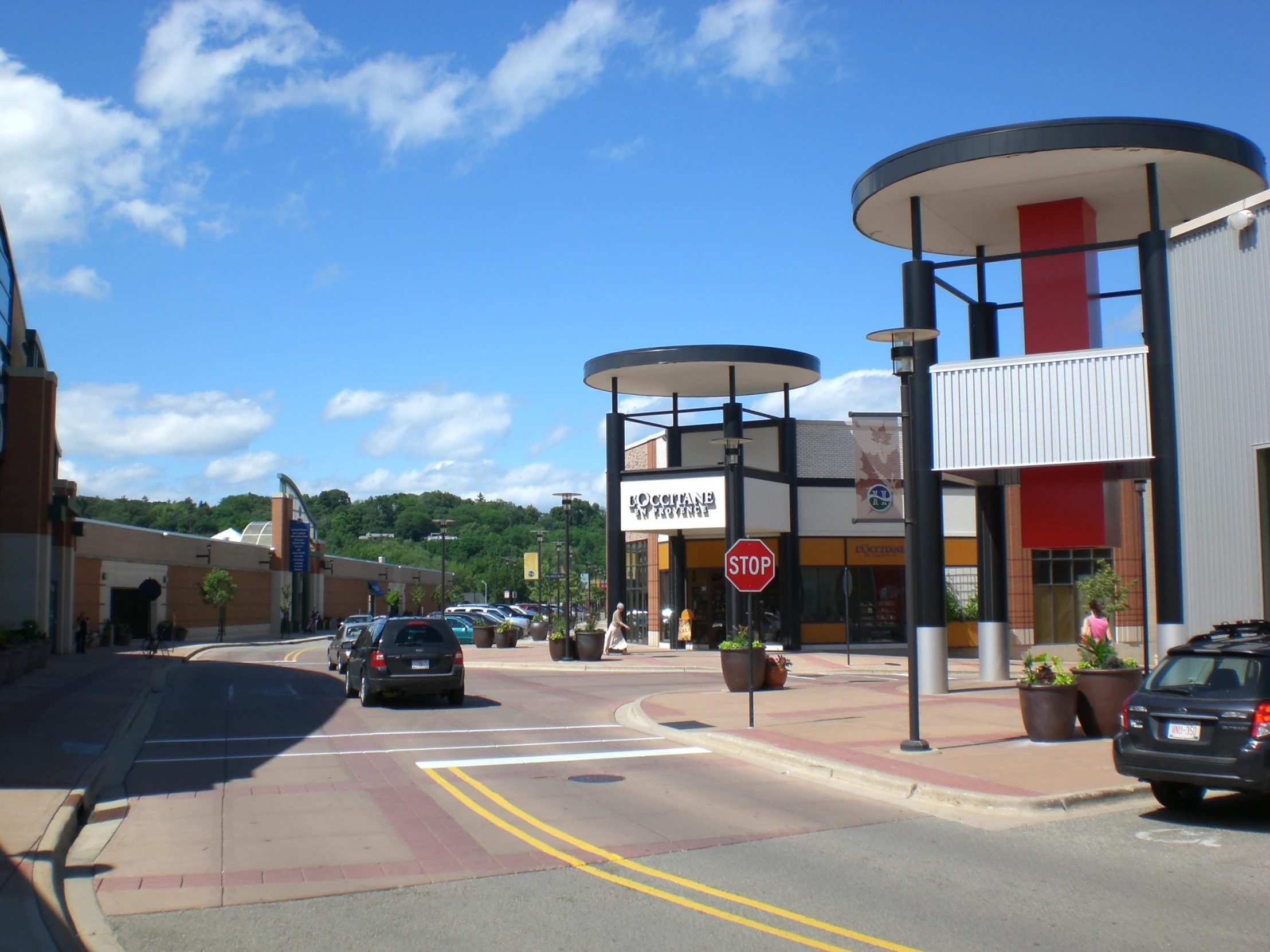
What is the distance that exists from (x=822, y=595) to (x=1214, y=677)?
97.6 feet

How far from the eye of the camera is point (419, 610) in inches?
3302

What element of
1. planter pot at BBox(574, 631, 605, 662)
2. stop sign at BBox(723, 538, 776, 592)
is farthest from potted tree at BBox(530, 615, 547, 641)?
stop sign at BBox(723, 538, 776, 592)

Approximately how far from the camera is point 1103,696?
1459 cm

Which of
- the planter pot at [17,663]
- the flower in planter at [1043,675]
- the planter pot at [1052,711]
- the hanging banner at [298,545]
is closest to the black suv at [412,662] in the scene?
the planter pot at [17,663]

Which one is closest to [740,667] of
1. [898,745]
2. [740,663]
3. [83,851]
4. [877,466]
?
[740,663]

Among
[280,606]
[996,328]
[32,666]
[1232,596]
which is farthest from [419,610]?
[1232,596]

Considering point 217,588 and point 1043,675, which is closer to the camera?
point 1043,675

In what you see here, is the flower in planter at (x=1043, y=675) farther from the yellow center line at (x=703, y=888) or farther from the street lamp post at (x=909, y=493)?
the yellow center line at (x=703, y=888)

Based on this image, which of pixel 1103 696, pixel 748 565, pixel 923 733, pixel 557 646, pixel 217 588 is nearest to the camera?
pixel 1103 696

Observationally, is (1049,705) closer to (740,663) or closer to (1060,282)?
(740,663)

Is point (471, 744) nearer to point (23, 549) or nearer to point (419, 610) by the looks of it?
point (23, 549)

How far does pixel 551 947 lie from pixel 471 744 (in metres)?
9.14

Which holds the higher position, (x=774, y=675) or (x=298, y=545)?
(x=298, y=545)

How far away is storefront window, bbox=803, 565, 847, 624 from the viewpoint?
3897 cm
